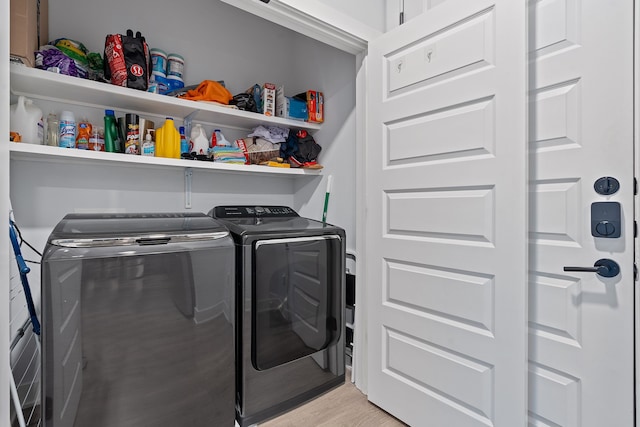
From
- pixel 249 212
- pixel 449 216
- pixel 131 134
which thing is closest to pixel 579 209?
pixel 449 216

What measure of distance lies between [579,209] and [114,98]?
2551mm

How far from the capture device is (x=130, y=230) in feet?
4.87

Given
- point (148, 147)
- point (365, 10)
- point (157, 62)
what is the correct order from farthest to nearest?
1. point (157, 62)
2. point (148, 147)
3. point (365, 10)

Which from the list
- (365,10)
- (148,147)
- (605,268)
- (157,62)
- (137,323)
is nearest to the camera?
(605,268)

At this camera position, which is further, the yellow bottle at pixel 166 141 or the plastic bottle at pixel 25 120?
the yellow bottle at pixel 166 141

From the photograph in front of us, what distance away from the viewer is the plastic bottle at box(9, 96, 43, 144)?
5.64 feet

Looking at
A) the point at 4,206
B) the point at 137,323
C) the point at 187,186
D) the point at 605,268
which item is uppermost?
the point at 187,186

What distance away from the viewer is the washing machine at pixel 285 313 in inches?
69.9

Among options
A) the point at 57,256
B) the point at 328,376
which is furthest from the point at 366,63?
the point at 328,376

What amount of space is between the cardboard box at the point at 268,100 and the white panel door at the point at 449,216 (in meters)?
0.91

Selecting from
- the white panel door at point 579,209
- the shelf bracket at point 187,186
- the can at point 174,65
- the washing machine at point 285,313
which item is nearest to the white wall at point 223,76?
the shelf bracket at point 187,186

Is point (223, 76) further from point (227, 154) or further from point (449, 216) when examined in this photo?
point (449, 216)

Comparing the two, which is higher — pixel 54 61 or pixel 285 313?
pixel 54 61

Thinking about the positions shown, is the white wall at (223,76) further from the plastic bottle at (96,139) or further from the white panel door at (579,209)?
the white panel door at (579,209)
